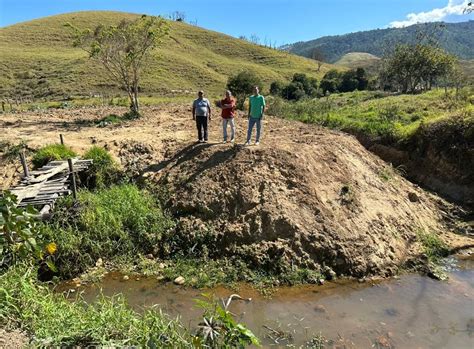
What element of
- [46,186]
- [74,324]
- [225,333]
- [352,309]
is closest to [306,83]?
[46,186]

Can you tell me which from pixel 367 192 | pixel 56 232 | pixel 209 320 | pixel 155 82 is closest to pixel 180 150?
pixel 56 232

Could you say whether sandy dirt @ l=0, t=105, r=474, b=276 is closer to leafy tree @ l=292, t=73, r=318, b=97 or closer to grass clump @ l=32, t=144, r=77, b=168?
grass clump @ l=32, t=144, r=77, b=168

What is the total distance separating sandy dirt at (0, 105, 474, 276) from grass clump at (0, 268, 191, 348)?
4.41 m

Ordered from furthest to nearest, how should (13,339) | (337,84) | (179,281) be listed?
1. (337,84)
2. (179,281)
3. (13,339)

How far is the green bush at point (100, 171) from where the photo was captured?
38.2 feet

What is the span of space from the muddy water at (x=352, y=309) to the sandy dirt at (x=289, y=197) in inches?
32.9

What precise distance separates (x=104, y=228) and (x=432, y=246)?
310 inches

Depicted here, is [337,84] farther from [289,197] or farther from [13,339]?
[13,339]

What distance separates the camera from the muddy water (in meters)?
6.93

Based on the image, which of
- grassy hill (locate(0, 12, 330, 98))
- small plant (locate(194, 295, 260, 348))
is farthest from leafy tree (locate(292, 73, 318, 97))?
small plant (locate(194, 295, 260, 348))

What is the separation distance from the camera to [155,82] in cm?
5778

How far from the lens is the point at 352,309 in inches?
309

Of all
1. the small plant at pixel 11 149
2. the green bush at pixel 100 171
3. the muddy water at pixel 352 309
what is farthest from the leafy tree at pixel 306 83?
the muddy water at pixel 352 309

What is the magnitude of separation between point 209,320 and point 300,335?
344 cm
